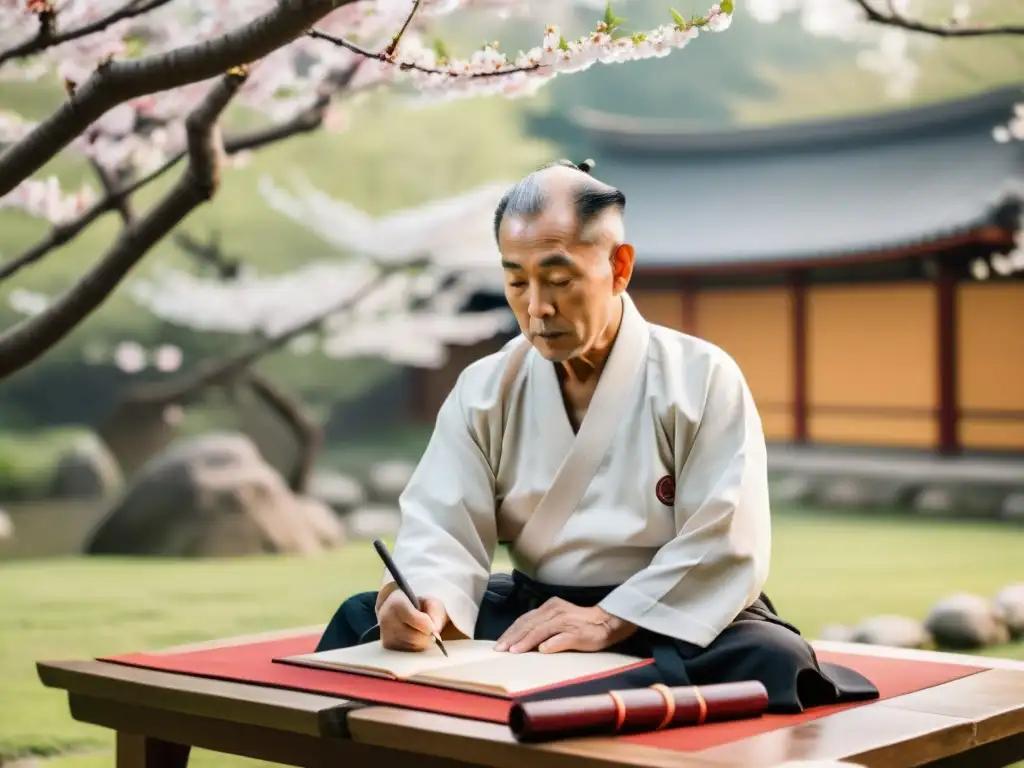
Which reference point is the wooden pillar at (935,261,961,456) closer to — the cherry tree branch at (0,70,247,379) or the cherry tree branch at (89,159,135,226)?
the cherry tree branch at (89,159,135,226)

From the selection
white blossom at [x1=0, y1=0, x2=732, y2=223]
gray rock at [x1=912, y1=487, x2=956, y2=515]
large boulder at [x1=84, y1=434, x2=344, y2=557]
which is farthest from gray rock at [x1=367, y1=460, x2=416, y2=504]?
white blossom at [x1=0, y1=0, x2=732, y2=223]

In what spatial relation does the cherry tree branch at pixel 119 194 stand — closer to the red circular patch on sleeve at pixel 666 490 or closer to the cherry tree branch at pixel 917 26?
the cherry tree branch at pixel 917 26

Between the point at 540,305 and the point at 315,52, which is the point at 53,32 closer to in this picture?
the point at 540,305

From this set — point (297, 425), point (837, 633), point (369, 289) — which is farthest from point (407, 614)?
point (369, 289)

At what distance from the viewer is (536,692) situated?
204 centimetres

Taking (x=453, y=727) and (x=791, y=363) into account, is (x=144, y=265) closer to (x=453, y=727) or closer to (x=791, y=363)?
(x=791, y=363)

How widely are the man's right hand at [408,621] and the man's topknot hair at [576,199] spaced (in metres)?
0.66

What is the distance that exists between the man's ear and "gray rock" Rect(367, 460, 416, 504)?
9.80 metres

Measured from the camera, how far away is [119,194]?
3.45 metres

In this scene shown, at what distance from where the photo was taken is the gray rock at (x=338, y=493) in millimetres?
11789

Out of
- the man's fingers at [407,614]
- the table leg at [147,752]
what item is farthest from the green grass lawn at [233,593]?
the man's fingers at [407,614]

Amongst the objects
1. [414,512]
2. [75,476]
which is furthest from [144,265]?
[414,512]

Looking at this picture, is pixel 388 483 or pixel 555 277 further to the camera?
pixel 388 483

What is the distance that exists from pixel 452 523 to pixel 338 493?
9.54m
